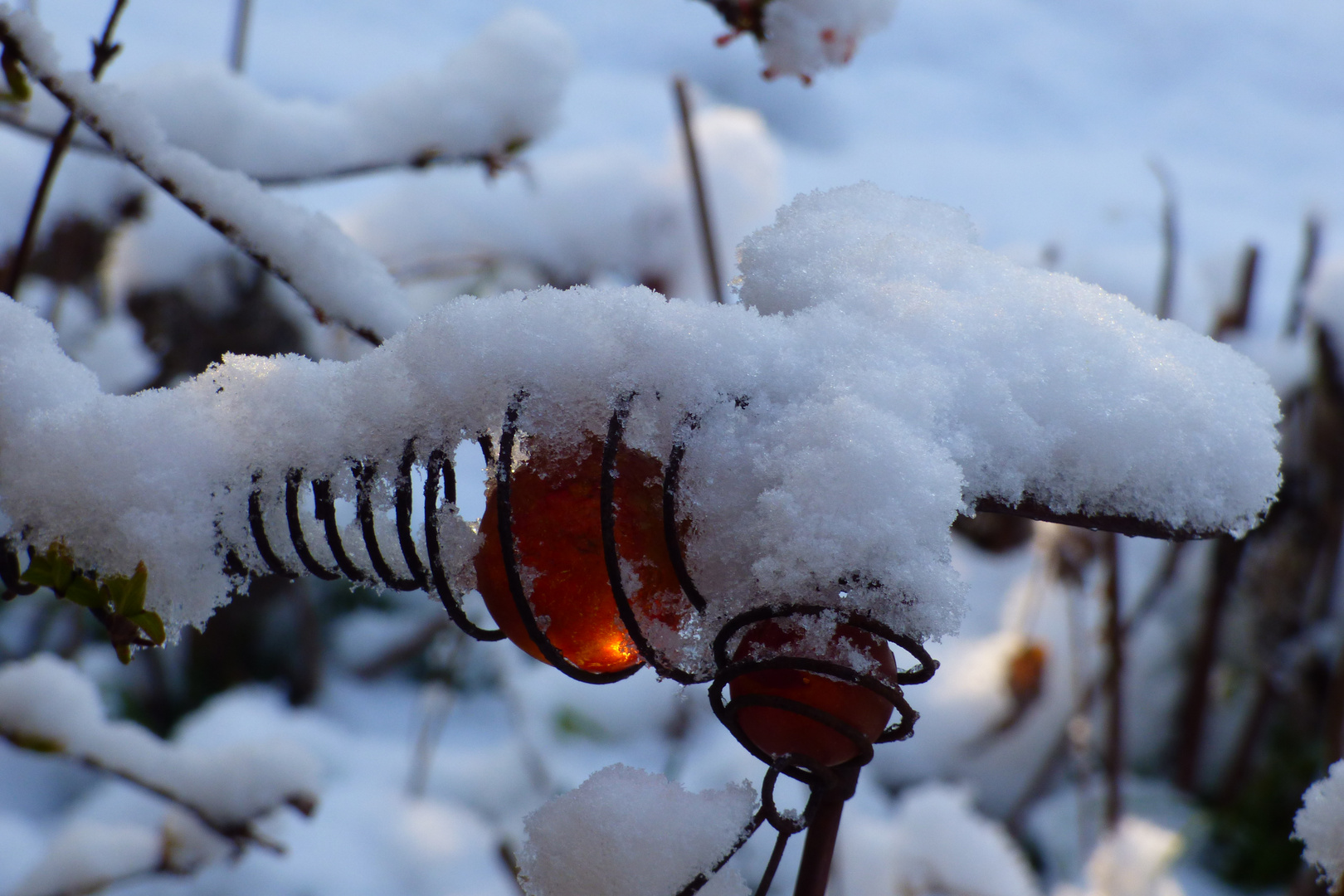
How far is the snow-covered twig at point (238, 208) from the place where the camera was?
1.43 ft

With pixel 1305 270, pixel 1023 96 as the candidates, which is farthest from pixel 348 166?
pixel 1023 96

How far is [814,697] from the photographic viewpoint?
10.9 inches

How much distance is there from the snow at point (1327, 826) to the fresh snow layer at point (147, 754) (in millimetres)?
557

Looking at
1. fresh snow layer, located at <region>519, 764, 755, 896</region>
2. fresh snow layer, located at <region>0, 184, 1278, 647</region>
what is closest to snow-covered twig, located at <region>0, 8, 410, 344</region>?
fresh snow layer, located at <region>0, 184, 1278, 647</region>

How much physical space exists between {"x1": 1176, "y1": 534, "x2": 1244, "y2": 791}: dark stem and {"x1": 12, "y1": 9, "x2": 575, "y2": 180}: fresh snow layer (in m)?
1.19

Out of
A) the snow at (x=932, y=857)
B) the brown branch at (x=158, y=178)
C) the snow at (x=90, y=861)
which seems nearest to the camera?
the brown branch at (x=158, y=178)

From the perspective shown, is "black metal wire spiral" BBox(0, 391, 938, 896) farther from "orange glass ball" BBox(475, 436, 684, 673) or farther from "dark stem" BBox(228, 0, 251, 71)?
"dark stem" BBox(228, 0, 251, 71)

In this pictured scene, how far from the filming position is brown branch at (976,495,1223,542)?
28 centimetres

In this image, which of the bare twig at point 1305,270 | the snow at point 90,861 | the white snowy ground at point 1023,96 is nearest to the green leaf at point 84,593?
the snow at point 90,861

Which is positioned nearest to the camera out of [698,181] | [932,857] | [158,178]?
[158,178]

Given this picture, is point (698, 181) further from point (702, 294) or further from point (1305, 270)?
point (1305, 270)

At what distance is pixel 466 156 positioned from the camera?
2.24ft

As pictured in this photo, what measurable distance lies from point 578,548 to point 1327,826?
27cm

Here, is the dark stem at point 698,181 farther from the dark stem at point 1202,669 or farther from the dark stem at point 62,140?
the dark stem at point 1202,669
